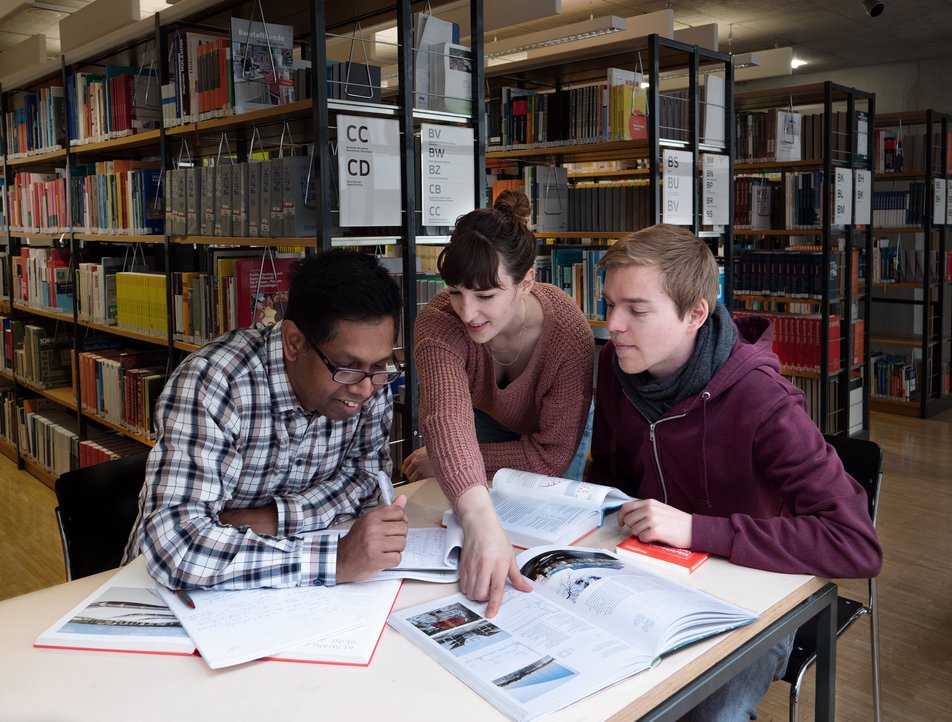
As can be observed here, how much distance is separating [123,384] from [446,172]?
83.2 inches

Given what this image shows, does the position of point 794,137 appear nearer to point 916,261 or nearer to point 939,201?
point 939,201

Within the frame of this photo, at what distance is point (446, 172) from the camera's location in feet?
9.66

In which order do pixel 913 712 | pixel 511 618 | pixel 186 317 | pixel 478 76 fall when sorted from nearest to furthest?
pixel 511 618 → pixel 913 712 → pixel 478 76 → pixel 186 317

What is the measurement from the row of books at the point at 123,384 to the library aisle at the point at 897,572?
24.0 inches

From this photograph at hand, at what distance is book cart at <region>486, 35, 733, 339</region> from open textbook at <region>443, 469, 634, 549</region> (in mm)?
2370

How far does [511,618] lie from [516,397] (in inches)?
32.7

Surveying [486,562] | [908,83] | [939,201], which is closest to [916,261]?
[939,201]

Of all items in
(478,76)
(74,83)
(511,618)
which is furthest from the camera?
(74,83)

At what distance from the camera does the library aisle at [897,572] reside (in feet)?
8.10

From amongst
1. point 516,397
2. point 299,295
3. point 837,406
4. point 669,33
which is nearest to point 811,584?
point 516,397

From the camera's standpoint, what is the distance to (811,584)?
56.0 inches

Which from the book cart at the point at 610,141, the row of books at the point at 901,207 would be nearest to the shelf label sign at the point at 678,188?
the book cart at the point at 610,141

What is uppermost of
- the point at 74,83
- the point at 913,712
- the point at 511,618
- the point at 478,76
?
the point at 74,83

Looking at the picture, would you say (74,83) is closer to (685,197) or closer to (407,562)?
(685,197)
